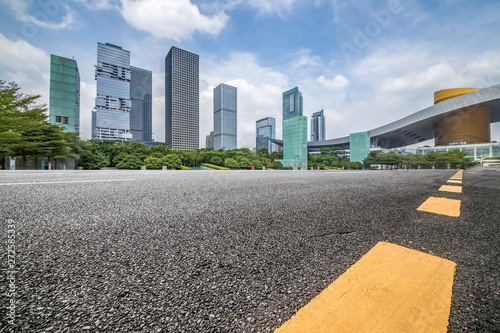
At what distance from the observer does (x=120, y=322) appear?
42 cm

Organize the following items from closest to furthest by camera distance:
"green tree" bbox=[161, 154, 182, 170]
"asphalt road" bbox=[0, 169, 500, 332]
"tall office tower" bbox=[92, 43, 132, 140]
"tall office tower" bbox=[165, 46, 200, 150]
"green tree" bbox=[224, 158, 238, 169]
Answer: "asphalt road" bbox=[0, 169, 500, 332], "green tree" bbox=[161, 154, 182, 170], "green tree" bbox=[224, 158, 238, 169], "tall office tower" bbox=[92, 43, 132, 140], "tall office tower" bbox=[165, 46, 200, 150]

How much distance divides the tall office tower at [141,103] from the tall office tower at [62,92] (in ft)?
336

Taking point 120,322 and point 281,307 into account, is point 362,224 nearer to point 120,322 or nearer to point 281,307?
point 281,307

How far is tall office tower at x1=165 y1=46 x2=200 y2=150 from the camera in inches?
4227

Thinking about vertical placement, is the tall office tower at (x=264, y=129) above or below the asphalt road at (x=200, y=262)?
above

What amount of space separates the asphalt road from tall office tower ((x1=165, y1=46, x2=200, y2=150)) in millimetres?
111013

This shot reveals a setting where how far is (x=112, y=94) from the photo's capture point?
86125 millimetres

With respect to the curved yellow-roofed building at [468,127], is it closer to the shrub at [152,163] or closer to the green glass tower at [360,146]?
the green glass tower at [360,146]

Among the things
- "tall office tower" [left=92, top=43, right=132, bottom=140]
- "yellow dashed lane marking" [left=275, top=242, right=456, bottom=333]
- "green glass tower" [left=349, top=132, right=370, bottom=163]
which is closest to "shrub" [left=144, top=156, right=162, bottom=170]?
"yellow dashed lane marking" [left=275, top=242, right=456, bottom=333]

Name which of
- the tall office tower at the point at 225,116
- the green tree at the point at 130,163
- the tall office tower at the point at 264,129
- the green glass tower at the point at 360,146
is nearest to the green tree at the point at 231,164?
the green tree at the point at 130,163

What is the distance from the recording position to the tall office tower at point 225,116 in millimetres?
127562

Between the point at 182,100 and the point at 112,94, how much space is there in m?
31.5

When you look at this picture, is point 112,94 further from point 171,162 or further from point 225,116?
point 171,162

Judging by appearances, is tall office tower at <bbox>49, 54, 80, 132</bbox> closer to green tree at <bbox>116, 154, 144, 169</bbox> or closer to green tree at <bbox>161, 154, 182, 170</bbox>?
green tree at <bbox>116, 154, 144, 169</bbox>
